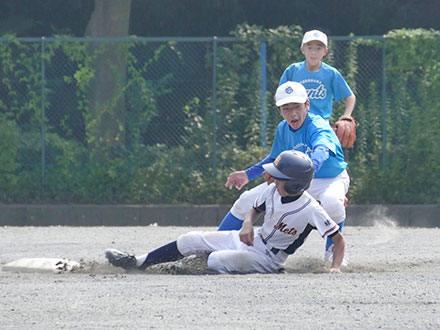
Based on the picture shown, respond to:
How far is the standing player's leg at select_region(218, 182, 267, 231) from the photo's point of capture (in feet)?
26.6

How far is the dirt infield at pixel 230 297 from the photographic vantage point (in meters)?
5.73

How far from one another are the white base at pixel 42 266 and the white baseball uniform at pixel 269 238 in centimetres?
98

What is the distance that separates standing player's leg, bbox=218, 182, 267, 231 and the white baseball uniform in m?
0.18

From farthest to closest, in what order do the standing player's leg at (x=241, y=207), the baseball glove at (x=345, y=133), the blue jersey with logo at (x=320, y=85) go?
the blue jersey with logo at (x=320, y=85) < the baseball glove at (x=345, y=133) < the standing player's leg at (x=241, y=207)

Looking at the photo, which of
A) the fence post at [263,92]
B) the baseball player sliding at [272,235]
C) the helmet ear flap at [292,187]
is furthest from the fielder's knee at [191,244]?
the fence post at [263,92]

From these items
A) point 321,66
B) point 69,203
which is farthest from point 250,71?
point 321,66

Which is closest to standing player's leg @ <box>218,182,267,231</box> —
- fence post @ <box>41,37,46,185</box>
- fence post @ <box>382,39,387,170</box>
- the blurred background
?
the blurred background

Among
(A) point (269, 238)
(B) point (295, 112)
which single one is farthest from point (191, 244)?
(B) point (295, 112)

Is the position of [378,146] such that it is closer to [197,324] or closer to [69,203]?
[69,203]

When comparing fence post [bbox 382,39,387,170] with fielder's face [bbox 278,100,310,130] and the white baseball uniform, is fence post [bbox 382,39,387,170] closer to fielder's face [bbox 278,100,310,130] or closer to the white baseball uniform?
fielder's face [bbox 278,100,310,130]

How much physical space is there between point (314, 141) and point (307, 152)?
18cm

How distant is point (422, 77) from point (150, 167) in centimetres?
424

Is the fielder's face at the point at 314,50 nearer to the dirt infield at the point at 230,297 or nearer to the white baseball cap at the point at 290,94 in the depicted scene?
the white baseball cap at the point at 290,94

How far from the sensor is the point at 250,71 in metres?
14.8
